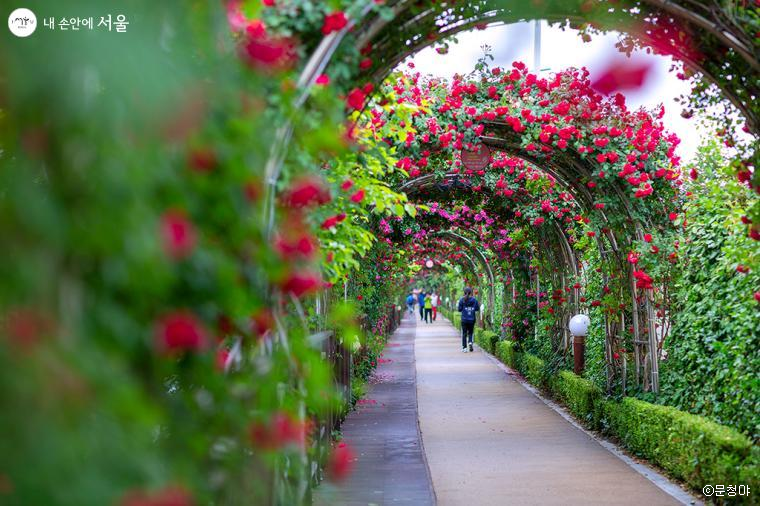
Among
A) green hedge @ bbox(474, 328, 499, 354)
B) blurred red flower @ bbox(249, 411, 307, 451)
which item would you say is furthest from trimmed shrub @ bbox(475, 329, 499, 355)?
blurred red flower @ bbox(249, 411, 307, 451)

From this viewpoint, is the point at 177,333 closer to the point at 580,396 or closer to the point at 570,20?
the point at 570,20

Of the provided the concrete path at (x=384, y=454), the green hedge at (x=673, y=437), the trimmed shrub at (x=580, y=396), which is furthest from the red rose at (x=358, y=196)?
the trimmed shrub at (x=580, y=396)

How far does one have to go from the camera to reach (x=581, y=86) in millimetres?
8320

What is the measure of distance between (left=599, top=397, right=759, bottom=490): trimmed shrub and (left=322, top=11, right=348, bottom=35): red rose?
359 cm

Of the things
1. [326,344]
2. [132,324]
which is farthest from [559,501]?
[132,324]

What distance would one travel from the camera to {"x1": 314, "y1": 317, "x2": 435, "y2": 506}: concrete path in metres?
6.03

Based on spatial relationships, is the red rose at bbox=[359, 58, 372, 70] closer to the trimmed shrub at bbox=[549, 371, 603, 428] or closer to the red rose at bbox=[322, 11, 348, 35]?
the red rose at bbox=[322, 11, 348, 35]

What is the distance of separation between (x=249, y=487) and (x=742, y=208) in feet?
14.8

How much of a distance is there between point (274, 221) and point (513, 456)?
5385 millimetres

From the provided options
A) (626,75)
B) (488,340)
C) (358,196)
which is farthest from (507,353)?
(358,196)

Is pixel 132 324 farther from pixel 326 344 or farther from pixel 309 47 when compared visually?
pixel 326 344

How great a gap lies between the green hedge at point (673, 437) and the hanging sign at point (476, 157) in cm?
277

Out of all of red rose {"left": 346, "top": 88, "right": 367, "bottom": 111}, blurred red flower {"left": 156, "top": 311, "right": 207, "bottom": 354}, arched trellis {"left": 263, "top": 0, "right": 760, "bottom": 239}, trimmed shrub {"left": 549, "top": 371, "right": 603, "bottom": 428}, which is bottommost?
trimmed shrub {"left": 549, "top": 371, "right": 603, "bottom": 428}

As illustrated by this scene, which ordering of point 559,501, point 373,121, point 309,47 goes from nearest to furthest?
1. point 309,47
2. point 559,501
3. point 373,121
